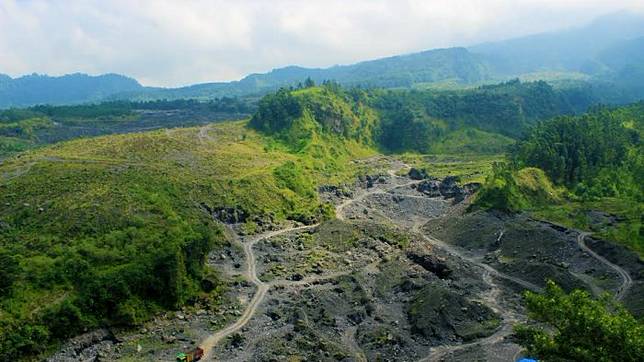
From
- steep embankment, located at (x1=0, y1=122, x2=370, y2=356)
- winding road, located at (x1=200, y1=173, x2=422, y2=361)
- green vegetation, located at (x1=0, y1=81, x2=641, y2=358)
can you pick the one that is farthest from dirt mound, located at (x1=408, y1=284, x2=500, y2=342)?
steep embankment, located at (x1=0, y1=122, x2=370, y2=356)

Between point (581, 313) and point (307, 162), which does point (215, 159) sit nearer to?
point (307, 162)

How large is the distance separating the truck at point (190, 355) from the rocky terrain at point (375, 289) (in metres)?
1.70

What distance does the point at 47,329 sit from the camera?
223ft

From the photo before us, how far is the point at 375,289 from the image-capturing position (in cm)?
8888

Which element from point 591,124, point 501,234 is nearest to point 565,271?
point 501,234

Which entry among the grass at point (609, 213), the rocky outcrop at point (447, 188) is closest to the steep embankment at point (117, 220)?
the rocky outcrop at point (447, 188)

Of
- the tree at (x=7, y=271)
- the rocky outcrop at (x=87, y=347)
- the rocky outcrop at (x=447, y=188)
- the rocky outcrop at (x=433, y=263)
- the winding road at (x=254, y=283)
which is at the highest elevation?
the tree at (x=7, y=271)

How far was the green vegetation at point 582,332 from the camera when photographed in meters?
42.3

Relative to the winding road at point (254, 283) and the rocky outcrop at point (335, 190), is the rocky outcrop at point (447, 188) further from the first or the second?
the winding road at point (254, 283)

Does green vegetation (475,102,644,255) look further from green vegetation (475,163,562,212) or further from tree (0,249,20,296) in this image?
tree (0,249,20,296)

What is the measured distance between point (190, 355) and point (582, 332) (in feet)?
143

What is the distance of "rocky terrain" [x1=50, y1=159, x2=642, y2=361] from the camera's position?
7000cm

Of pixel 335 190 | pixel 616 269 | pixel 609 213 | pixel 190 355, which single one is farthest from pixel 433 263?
pixel 335 190

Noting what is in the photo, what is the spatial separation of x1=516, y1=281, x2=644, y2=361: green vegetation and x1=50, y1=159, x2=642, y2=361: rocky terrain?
20295mm
